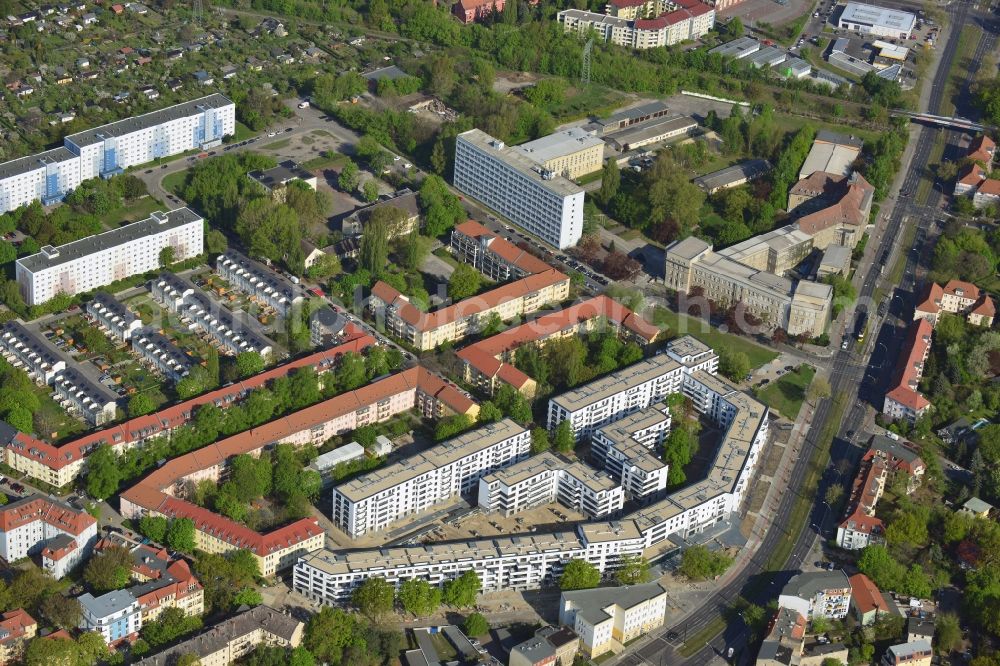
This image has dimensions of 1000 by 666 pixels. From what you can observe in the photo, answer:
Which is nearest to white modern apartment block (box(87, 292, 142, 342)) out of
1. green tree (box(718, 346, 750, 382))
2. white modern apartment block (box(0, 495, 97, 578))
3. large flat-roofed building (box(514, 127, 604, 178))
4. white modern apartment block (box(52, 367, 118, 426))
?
white modern apartment block (box(52, 367, 118, 426))

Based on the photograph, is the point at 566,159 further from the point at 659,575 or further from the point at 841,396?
the point at 659,575

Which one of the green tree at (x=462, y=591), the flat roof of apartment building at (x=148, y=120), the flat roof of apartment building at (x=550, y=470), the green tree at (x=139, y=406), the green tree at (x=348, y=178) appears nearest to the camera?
the green tree at (x=462, y=591)

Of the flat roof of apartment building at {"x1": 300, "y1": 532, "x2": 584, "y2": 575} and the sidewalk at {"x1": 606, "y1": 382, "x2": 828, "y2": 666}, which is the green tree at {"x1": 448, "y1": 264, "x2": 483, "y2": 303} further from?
the flat roof of apartment building at {"x1": 300, "y1": 532, "x2": 584, "y2": 575}

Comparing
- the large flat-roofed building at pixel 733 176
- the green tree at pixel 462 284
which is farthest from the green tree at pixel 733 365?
the large flat-roofed building at pixel 733 176

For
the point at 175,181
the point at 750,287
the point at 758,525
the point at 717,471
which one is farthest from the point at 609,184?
the point at 758,525

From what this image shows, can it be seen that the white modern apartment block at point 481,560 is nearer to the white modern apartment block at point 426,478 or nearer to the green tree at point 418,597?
the green tree at point 418,597

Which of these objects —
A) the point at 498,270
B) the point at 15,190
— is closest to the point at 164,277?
the point at 15,190
